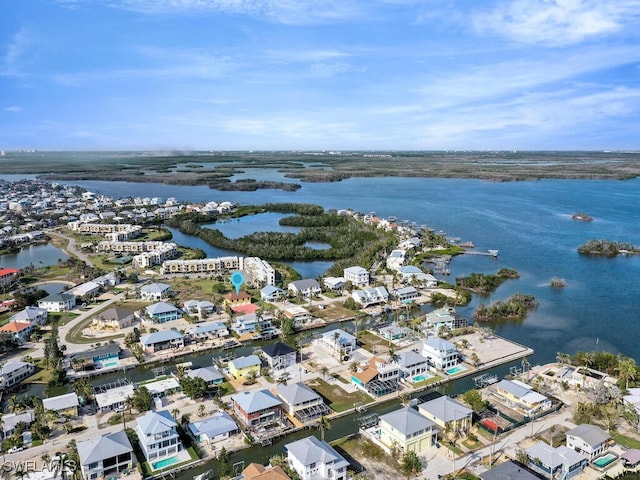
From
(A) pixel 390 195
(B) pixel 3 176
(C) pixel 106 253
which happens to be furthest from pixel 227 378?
(B) pixel 3 176

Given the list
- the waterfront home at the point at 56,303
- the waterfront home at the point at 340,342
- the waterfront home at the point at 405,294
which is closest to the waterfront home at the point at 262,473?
the waterfront home at the point at 340,342

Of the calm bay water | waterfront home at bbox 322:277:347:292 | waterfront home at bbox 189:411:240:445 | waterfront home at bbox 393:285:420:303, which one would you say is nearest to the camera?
waterfront home at bbox 189:411:240:445

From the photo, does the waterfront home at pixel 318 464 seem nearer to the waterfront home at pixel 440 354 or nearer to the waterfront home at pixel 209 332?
the waterfront home at pixel 440 354

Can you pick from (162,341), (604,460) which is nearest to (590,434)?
(604,460)

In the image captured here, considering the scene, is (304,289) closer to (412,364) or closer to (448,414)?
(412,364)

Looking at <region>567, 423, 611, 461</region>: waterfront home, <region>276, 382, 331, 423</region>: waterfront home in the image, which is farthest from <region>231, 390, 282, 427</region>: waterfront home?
<region>567, 423, 611, 461</region>: waterfront home

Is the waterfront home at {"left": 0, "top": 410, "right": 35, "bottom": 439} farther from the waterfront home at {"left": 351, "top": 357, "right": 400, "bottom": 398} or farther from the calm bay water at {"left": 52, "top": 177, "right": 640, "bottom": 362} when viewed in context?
the calm bay water at {"left": 52, "top": 177, "right": 640, "bottom": 362}

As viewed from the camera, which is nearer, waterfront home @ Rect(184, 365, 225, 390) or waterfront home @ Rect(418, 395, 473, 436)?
waterfront home @ Rect(418, 395, 473, 436)
